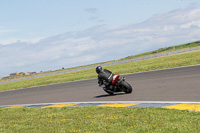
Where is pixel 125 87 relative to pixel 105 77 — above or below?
below

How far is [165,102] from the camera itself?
31.3 ft

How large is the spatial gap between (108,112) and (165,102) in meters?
2.01

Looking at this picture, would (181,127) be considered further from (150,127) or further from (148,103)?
(148,103)

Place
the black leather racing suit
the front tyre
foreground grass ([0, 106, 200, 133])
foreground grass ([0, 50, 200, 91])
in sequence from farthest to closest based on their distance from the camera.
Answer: foreground grass ([0, 50, 200, 91])
the black leather racing suit
the front tyre
foreground grass ([0, 106, 200, 133])

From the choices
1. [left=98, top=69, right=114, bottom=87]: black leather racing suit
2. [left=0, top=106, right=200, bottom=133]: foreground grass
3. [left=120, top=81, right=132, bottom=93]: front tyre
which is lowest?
[left=0, top=106, right=200, bottom=133]: foreground grass

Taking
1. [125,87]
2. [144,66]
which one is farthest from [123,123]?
[144,66]

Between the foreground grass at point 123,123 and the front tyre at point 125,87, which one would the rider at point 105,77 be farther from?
the foreground grass at point 123,123

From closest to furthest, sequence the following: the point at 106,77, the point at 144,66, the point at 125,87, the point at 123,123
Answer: the point at 123,123
the point at 125,87
the point at 106,77
the point at 144,66

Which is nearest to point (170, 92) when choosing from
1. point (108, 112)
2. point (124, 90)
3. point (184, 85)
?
point (184, 85)

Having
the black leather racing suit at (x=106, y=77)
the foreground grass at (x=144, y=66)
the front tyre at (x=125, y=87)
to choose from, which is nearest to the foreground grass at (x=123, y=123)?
the front tyre at (x=125, y=87)

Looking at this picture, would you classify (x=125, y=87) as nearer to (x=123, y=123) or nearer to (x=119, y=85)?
(x=119, y=85)

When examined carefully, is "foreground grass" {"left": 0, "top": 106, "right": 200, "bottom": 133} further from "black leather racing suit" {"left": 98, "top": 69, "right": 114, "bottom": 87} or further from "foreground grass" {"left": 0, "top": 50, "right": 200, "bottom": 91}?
"foreground grass" {"left": 0, "top": 50, "right": 200, "bottom": 91}

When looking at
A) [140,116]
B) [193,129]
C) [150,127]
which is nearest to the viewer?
[193,129]

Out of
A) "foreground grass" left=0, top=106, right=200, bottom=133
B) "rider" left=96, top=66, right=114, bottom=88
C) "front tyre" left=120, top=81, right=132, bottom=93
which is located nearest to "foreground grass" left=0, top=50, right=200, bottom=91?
"front tyre" left=120, top=81, right=132, bottom=93
